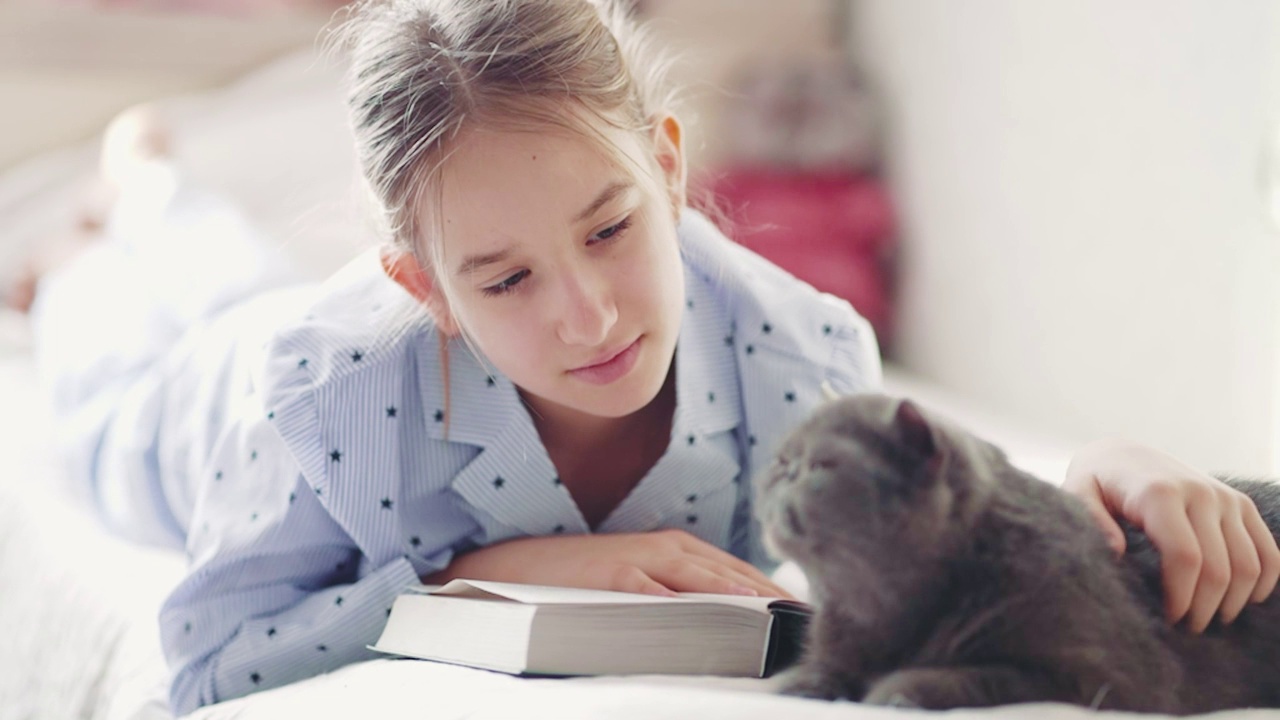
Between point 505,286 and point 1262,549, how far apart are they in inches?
19.5

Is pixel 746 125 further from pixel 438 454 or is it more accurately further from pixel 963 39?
pixel 438 454

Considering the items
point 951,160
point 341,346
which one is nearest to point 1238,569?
point 341,346

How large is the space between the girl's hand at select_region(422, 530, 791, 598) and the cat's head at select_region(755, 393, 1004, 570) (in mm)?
338

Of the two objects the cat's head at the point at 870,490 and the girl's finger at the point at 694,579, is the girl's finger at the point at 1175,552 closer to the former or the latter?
the cat's head at the point at 870,490

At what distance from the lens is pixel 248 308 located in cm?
151

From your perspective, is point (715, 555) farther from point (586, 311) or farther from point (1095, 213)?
point (1095, 213)

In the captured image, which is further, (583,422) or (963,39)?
(963,39)

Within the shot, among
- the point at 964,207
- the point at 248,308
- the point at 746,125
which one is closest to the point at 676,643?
the point at 248,308

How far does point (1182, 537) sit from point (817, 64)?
6.74 feet

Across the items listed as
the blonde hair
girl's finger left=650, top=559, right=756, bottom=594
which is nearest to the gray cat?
girl's finger left=650, top=559, right=756, bottom=594

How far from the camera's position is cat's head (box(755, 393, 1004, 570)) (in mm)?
448

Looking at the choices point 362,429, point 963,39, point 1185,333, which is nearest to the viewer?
point 362,429

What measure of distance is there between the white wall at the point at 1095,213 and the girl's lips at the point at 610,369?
86cm

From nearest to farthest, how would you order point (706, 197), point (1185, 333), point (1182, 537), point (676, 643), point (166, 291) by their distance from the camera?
point (1182, 537) < point (676, 643) < point (706, 197) < point (1185, 333) < point (166, 291)
